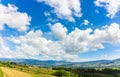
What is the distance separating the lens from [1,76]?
82.4 meters

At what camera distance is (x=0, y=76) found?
266 ft

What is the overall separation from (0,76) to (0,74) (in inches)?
53.5

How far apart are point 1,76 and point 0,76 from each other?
59.7 inches

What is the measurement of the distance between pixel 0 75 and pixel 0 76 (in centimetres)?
74

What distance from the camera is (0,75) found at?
8162 cm

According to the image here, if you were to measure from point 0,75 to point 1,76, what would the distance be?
0.93 meters

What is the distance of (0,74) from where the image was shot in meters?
82.2

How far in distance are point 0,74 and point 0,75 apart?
623 millimetres
